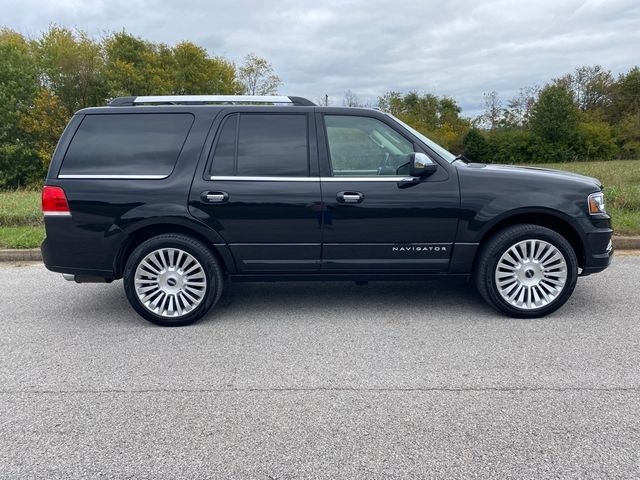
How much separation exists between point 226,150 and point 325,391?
7.64 ft

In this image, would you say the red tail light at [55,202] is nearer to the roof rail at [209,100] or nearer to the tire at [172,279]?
the tire at [172,279]

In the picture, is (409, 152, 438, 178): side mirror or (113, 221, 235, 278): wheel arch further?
(113, 221, 235, 278): wheel arch

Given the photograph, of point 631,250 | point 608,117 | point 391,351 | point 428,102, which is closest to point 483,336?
point 391,351

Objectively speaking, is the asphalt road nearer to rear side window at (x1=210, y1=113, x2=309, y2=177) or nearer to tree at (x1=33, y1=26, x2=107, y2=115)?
rear side window at (x1=210, y1=113, x2=309, y2=177)

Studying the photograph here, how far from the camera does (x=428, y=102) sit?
57656 millimetres

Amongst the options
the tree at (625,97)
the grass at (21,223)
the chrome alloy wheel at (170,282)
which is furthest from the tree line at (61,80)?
the tree at (625,97)

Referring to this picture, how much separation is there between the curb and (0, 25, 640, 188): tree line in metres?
22.0

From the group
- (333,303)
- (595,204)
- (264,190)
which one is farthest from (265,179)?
(595,204)

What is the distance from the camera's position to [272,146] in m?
4.39

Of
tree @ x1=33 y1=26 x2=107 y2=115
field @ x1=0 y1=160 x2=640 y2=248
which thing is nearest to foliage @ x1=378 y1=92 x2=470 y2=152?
tree @ x1=33 y1=26 x2=107 y2=115

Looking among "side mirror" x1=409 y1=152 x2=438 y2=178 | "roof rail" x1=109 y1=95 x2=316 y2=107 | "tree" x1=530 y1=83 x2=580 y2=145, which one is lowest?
"side mirror" x1=409 y1=152 x2=438 y2=178

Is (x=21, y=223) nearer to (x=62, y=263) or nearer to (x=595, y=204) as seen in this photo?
(x=62, y=263)

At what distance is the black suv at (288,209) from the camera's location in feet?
14.1

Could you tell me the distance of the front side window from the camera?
173 inches
